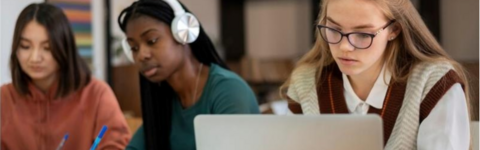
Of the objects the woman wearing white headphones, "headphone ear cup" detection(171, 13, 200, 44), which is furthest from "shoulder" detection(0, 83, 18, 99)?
"headphone ear cup" detection(171, 13, 200, 44)

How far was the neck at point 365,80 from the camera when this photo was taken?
1.27m

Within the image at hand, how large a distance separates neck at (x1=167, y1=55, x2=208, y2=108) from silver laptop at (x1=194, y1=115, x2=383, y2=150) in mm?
598

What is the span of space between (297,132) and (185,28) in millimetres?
690

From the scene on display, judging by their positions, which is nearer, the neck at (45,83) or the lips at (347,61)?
the lips at (347,61)

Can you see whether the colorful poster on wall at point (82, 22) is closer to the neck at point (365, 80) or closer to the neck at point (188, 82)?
the neck at point (188, 82)

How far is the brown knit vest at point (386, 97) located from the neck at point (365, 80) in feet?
0.11

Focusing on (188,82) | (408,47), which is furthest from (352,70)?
(188,82)

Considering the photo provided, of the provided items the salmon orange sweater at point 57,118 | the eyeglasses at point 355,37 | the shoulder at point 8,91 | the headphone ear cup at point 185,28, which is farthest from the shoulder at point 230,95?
the shoulder at point 8,91

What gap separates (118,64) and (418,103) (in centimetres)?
330

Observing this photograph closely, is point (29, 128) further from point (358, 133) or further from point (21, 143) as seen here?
point (358, 133)

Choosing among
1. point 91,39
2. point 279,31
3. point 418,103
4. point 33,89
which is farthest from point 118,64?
point 418,103

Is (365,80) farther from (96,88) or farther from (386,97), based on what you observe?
(96,88)

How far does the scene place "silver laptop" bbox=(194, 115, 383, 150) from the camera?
2.89 feet

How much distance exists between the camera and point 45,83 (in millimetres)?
1691
